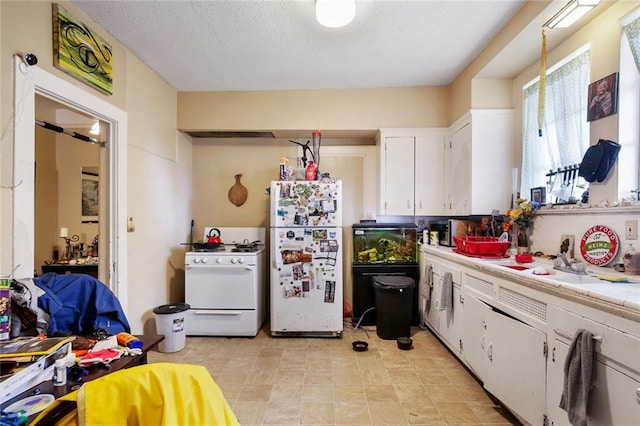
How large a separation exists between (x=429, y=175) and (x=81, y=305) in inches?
130

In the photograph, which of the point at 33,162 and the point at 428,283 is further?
the point at 428,283

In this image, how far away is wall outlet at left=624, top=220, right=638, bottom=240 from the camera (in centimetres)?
171

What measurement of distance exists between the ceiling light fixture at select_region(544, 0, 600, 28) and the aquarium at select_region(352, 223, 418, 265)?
225cm

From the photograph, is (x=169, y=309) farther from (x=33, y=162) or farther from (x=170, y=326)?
(x=33, y=162)

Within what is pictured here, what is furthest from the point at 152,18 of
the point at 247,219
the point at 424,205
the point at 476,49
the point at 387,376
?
the point at 387,376

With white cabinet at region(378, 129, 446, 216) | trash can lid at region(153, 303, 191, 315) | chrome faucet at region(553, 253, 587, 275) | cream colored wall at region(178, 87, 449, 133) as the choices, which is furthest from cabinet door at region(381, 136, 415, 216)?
trash can lid at region(153, 303, 191, 315)

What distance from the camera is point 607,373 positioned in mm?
1218

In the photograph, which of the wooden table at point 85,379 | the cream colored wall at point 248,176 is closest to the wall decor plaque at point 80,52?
the cream colored wall at point 248,176

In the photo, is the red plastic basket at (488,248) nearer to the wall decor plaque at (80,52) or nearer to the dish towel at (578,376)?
the dish towel at (578,376)

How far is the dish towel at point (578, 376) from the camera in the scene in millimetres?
1253

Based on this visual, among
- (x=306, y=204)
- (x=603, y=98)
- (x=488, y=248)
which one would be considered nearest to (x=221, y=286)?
(x=306, y=204)

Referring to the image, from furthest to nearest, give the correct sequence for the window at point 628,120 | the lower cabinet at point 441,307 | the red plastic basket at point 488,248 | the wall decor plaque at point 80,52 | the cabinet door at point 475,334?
the lower cabinet at point 441,307, the red plastic basket at point 488,248, the cabinet door at point 475,334, the wall decor plaque at point 80,52, the window at point 628,120

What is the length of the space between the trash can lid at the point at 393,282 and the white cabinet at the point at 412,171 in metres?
0.75

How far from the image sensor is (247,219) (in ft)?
13.2
